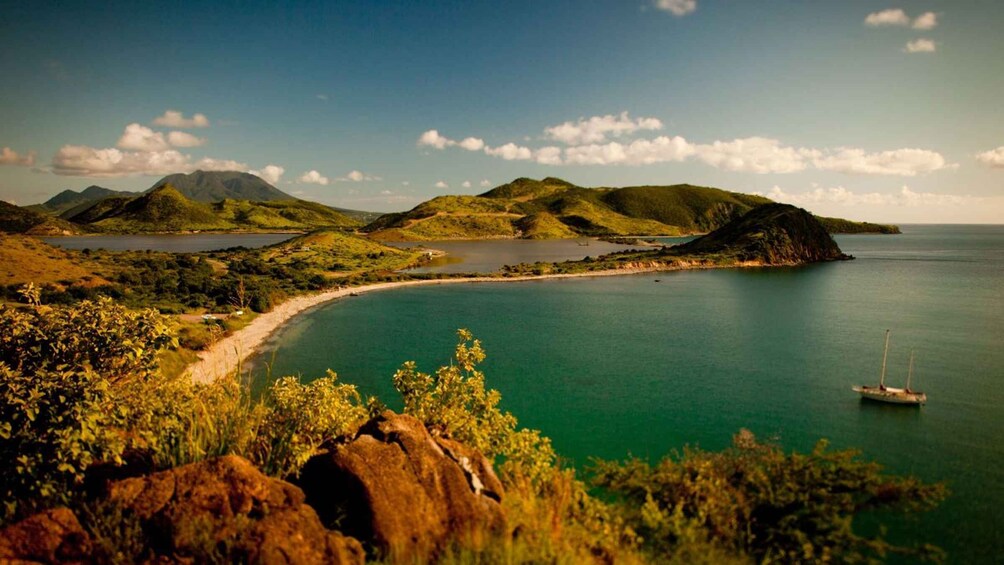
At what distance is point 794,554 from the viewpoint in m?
17.6

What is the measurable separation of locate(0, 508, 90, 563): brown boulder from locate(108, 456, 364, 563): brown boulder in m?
0.82

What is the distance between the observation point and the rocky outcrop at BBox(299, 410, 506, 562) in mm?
11891

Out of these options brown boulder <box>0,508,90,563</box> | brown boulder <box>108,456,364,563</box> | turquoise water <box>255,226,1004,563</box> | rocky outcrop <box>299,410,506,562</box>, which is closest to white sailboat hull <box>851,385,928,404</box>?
turquoise water <box>255,226,1004,563</box>

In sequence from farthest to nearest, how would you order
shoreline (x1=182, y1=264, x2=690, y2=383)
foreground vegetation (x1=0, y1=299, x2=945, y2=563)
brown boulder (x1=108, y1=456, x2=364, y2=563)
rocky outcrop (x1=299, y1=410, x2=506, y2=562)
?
1. shoreline (x1=182, y1=264, x2=690, y2=383)
2. rocky outcrop (x1=299, y1=410, x2=506, y2=562)
3. foreground vegetation (x1=0, y1=299, x2=945, y2=563)
4. brown boulder (x1=108, y1=456, x2=364, y2=563)

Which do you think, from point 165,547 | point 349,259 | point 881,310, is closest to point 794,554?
point 165,547

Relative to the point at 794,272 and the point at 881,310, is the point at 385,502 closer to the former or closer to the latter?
the point at 881,310

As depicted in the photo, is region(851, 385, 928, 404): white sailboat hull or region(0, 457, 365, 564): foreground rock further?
region(851, 385, 928, 404): white sailboat hull

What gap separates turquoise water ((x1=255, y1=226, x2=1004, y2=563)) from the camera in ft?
129

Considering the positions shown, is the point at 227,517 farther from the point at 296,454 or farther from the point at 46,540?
the point at 296,454

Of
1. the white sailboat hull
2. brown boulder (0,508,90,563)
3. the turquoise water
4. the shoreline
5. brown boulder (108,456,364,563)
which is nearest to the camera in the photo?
brown boulder (0,508,90,563)

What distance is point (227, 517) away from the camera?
10352 millimetres

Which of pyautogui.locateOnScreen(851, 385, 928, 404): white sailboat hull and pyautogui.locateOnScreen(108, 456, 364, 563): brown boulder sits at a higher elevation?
pyautogui.locateOnScreen(108, 456, 364, 563): brown boulder

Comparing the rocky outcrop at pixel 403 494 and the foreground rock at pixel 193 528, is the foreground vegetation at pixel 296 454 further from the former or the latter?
the rocky outcrop at pixel 403 494

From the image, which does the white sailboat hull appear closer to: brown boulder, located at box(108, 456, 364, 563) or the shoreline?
brown boulder, located at box(108, 456, 364, 563)
